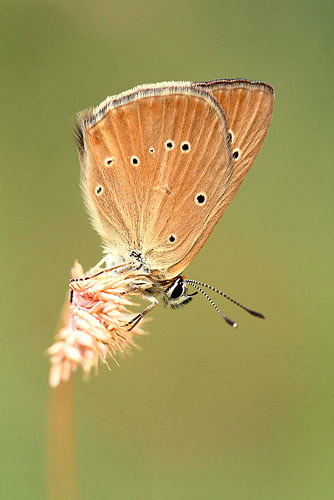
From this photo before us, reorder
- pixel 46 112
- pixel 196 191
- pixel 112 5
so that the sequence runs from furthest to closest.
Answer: pixel 112 5
pixel 46 112
pixel 196 191

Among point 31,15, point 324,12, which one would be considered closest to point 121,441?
point 31,15

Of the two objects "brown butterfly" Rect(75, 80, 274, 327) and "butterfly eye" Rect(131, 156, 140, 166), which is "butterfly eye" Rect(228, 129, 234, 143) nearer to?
"brown butterfly" Rect(75, 80, 274, 327)

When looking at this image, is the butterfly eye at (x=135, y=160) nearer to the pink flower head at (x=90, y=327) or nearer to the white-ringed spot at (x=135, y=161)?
the white-ringed spot at (x=135, y=161)

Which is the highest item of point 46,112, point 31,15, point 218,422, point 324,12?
point 31,15

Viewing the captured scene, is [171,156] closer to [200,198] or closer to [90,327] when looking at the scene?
[200,198]

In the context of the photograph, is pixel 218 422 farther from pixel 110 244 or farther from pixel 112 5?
pixel 112 5

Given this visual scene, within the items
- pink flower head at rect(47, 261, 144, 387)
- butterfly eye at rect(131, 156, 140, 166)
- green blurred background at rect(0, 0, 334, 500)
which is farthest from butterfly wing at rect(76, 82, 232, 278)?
green blurred background at rect(0, 0, 334, 500)
